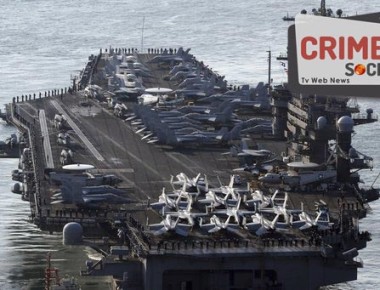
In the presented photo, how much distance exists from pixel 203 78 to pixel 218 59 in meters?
39.6

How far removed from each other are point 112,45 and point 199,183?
98.3 m

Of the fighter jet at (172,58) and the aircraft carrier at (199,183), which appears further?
the fighter jet at (172,58)

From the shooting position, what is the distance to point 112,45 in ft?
539

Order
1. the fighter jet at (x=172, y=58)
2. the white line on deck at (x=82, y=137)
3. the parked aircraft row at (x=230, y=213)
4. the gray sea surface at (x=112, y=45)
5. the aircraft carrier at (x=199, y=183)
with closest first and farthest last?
the aircraft carrier at (x=199, y=183) → the parked aircraft row at (x=230, y=213) → the gray sea surface at (x=112, y=45) → the white line on deck at (x=82, y=137) → the fighter jet at (x=172, y=58)

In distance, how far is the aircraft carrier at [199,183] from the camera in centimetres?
5497

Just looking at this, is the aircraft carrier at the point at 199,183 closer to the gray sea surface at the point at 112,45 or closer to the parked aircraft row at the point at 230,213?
the parked aircraft row at the point at 230,213

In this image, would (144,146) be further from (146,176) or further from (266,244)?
(266,244)

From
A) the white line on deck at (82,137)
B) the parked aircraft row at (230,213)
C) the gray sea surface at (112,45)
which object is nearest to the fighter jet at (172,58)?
the gray sea surface at (112,45)

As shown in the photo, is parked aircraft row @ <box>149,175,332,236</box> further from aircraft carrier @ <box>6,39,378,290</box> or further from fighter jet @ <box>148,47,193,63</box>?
fighter jet @ <box>148,47,193,63</box>

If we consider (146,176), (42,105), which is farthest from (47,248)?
(42,105)

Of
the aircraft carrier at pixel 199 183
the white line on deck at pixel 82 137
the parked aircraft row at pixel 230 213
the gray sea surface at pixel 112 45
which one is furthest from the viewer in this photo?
the white line on deck at pixel 82 137

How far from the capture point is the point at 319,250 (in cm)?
5478

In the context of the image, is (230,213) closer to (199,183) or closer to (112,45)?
(199,183)

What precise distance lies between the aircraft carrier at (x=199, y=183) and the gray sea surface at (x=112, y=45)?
3.75m
